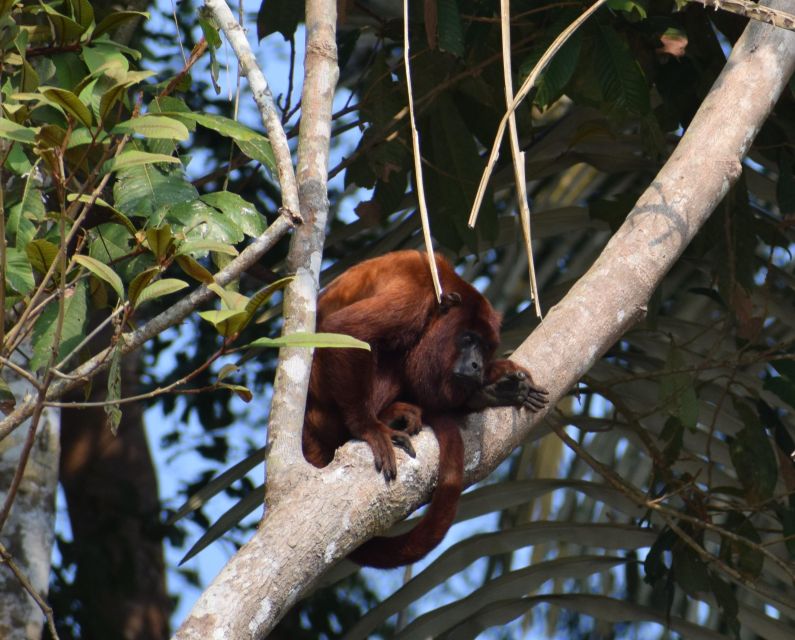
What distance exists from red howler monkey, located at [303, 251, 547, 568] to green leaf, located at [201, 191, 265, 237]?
588mm

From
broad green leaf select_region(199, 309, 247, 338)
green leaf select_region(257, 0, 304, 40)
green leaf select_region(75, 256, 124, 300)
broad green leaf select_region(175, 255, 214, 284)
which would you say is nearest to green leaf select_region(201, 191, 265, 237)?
broad green leaf select_region(175, 255, 214, 284)

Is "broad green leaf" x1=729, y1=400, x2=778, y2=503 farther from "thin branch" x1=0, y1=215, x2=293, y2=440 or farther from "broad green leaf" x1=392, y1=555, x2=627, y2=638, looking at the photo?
"thin branch" x1=0, y1=215, x2=293, y2=440

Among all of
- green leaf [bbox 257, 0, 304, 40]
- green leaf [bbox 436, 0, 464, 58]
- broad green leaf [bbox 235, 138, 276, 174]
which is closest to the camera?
broad green leaf [bbox 235, 138, 276, 174]

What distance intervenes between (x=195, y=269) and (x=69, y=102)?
0.33 meters

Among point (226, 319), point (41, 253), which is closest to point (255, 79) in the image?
point (41, 253)

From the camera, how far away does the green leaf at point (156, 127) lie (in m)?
1.94

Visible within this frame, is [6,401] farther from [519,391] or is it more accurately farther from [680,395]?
[680,395]

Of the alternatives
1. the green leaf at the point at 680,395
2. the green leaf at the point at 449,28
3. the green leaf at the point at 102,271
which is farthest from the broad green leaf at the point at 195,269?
the green leaf at the point at 680,395

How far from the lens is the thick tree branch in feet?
5.31

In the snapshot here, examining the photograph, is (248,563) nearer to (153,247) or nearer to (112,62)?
(153,247)

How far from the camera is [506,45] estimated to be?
71.2 inches

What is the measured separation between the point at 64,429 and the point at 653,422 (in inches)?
101

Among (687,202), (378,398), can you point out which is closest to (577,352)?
(687,202)

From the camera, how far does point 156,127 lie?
196 cm
